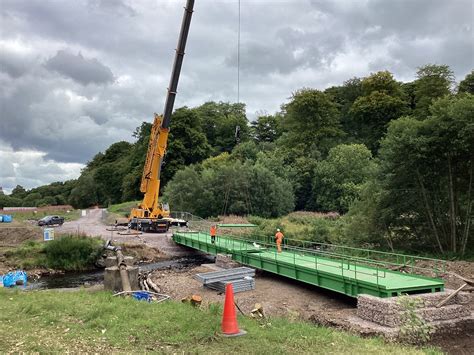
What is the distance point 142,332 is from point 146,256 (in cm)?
2365

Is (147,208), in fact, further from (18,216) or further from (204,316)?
(18,216)

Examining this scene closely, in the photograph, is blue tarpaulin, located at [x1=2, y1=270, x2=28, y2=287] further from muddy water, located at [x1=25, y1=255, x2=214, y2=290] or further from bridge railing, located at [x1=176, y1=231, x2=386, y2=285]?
bridge railing, located at [x1=176, y1=231, x2=386, y2=285]

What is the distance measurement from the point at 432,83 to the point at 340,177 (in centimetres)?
2220

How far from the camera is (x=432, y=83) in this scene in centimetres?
6375

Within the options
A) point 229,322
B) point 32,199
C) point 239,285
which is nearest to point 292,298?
point 239,285

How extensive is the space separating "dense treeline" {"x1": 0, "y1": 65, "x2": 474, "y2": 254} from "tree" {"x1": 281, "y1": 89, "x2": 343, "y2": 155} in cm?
20

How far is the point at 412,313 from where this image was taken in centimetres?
1241

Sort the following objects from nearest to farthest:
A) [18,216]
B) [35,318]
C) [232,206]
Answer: [35,318] → [232,206] → [18,216]

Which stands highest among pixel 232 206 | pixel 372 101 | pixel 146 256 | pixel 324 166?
pixel 372 101

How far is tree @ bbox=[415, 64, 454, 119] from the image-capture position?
206 feet

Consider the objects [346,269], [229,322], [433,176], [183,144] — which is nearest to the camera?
[229,322]

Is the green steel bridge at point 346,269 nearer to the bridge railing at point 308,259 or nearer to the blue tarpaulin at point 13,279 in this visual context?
the bridge railing at point 308,259

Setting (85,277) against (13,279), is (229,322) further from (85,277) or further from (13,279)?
(85,277)

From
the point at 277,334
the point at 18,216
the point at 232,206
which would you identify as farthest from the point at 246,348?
the point at 18,216
